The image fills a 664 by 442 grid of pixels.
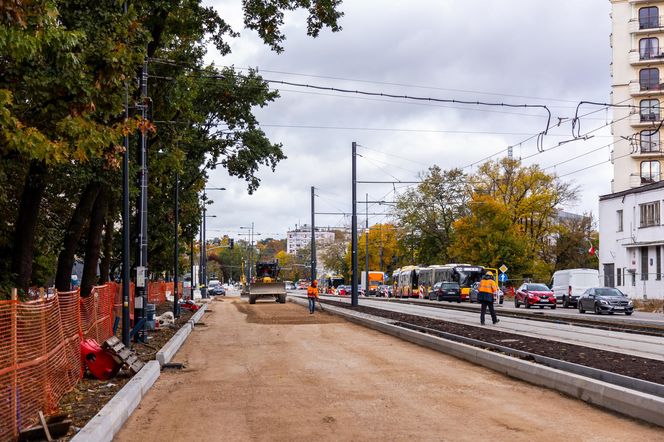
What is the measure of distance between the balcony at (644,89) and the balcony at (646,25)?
4586mm

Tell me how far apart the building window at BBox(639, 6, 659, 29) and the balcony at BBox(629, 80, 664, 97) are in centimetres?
510

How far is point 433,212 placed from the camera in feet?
281

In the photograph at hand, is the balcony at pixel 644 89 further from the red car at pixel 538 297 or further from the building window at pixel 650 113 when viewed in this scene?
the red car at pixel 538 297

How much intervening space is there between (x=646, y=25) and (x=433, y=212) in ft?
94.4

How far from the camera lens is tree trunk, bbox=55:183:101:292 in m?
23.2

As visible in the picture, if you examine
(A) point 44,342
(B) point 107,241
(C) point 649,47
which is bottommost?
(A) point 44,342

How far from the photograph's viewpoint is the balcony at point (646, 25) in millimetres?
69750

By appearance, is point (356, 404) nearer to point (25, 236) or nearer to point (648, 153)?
point (25, 236)

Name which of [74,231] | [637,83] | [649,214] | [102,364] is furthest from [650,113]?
[102,364]

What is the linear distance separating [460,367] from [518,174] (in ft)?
209

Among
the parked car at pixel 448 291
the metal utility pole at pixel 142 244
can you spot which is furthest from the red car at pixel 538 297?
the metal utility pole at pixel 142 244

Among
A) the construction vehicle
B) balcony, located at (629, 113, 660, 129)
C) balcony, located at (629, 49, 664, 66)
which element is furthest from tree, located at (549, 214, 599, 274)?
the construction vehicle

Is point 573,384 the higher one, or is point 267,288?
point 267,288

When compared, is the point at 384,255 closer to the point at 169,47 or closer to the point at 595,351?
the point at 169,47
